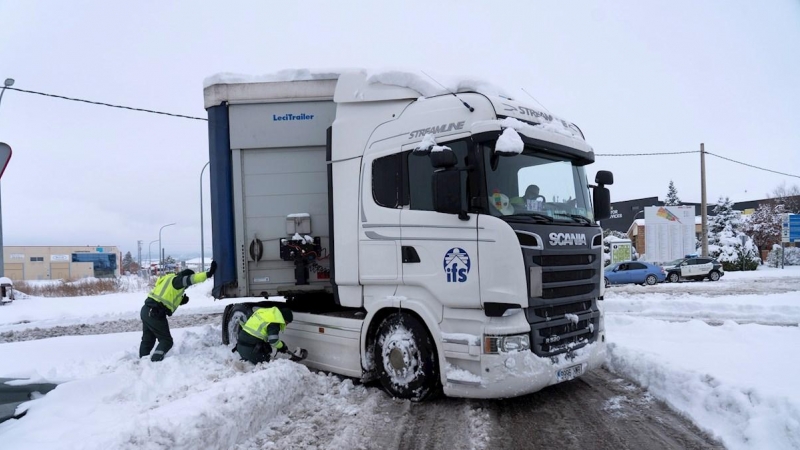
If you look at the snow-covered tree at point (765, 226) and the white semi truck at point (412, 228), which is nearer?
the white semi truck at point (412, 228)

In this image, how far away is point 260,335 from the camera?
6297mm

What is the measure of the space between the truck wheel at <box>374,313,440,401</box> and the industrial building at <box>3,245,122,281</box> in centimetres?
6422

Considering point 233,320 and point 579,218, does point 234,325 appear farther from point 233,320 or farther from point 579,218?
point 579,218

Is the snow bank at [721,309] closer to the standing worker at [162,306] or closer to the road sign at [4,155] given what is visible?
the standing worker at [162,306]

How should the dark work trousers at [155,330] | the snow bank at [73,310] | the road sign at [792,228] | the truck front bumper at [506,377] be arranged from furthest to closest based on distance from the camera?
the road sign at [792,228], the snow bank at [73,310], the dark work trousers at [155,330], the truck front bumper at [506,377]

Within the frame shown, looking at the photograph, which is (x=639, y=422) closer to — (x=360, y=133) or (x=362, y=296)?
(x=362, y=296)

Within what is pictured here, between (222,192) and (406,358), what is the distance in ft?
11.9

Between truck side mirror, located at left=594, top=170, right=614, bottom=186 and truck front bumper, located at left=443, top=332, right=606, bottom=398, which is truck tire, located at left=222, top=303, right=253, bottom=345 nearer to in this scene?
truck front bumper, located at left=443, top=332, right=606, bottom=398

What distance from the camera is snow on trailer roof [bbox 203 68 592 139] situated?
5566mm

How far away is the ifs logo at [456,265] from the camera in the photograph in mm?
4996

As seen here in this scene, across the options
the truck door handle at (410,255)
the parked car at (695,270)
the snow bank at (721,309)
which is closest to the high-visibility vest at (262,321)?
the truck door handle at (410,255)

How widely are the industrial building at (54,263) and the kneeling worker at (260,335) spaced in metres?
62.7

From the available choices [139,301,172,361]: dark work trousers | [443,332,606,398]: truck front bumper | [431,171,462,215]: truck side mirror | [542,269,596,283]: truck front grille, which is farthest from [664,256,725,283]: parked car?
[139,301,172,361]: dark work trousers

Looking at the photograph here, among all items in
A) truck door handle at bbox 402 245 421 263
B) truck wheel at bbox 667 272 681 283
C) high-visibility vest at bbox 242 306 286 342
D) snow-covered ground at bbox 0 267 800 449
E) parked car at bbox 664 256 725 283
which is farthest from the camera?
truck wheel at bbox 667 272 681 283
